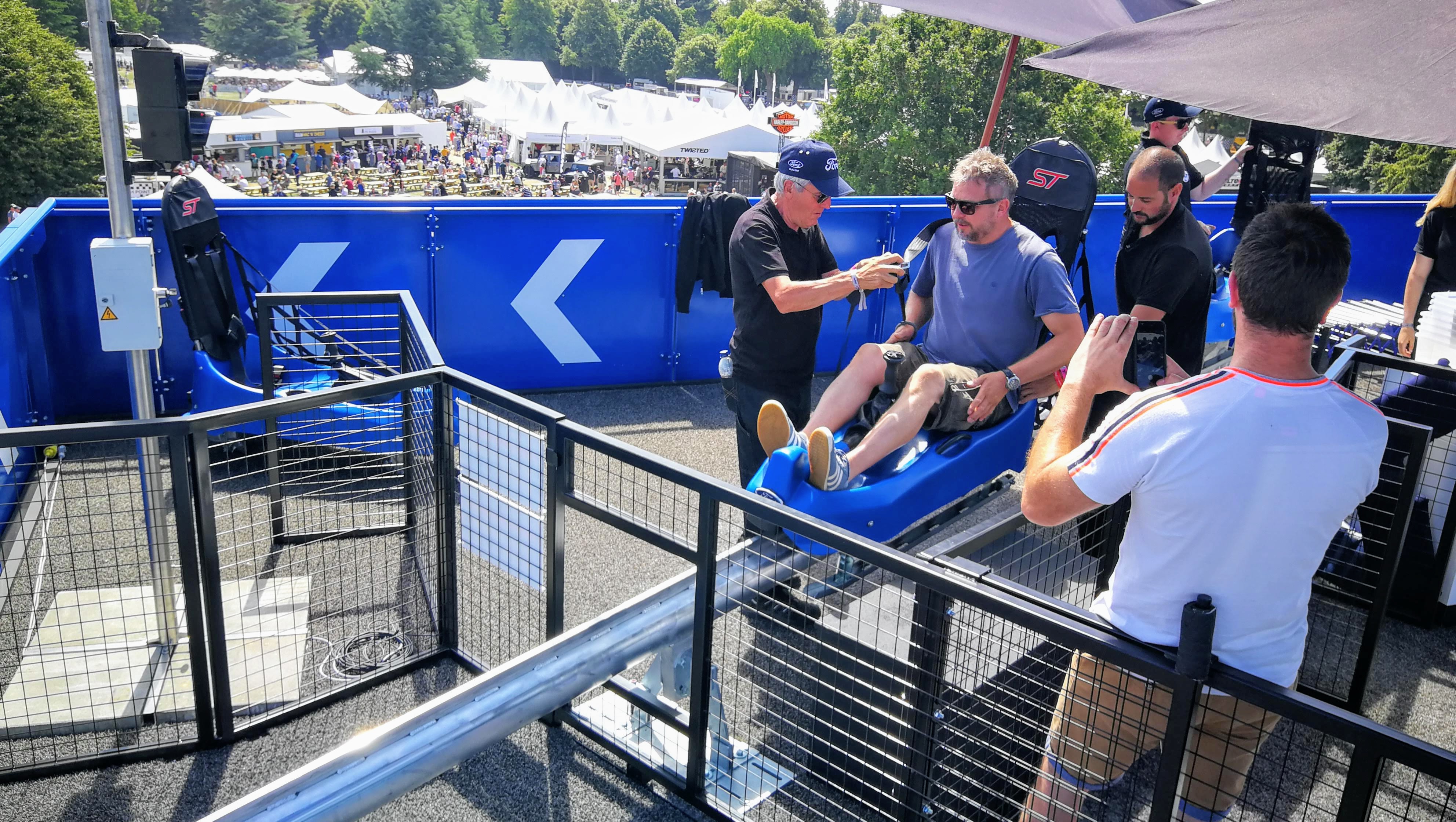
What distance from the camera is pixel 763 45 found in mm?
93625

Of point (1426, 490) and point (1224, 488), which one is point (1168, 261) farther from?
point (1224, 488)

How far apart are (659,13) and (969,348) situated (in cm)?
12826

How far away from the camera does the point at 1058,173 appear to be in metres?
5.18

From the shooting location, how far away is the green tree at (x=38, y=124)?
18.9m

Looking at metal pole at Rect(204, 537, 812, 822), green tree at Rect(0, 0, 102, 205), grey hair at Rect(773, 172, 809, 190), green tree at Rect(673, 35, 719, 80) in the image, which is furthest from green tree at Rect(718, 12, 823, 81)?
metal pole at Rect(204, 537, 812, 822)

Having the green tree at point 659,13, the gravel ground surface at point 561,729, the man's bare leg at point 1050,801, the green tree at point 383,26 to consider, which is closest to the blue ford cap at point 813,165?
the gravel ground surface at point 561,729

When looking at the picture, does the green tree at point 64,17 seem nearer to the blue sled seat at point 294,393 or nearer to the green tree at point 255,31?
the green tree at point 255,31

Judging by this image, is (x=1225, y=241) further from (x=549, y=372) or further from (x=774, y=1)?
(x=774, y=1)

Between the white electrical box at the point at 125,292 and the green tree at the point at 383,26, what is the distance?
292 ft

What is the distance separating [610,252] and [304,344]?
9.61 feet

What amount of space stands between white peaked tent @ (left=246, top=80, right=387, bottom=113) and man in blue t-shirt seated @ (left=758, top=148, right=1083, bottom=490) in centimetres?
4105

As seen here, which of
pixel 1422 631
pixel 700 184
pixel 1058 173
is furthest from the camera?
pixel 700 184

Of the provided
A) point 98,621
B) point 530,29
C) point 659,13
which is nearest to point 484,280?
point 98,621

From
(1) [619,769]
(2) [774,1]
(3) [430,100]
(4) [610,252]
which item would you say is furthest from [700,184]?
(2) [774,1]
